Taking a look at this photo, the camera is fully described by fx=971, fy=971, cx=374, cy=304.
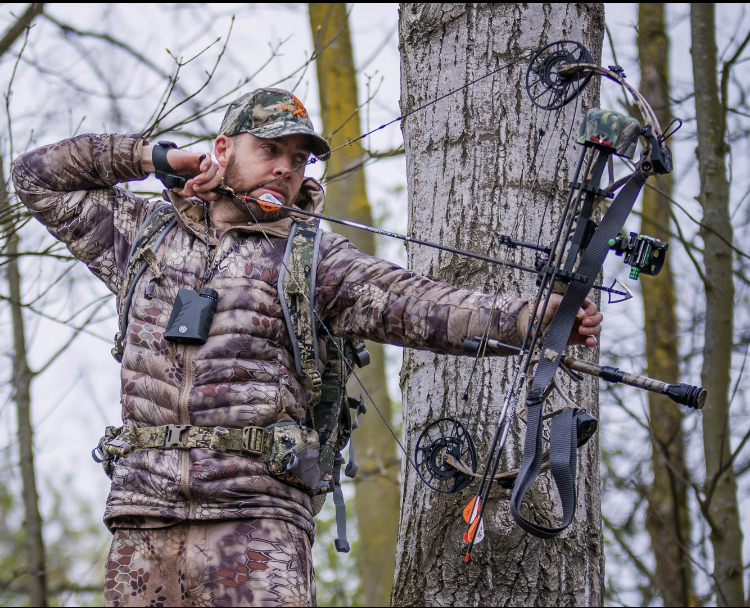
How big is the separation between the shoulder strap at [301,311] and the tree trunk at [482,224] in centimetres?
81

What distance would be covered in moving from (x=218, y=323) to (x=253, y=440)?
1.34 ft

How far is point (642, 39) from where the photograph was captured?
1009 centimetres

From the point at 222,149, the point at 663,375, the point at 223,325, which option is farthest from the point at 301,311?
the point at 663,375

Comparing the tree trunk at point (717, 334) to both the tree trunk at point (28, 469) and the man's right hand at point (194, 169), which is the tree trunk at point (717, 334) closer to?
the man's right hand at point (194, 169)

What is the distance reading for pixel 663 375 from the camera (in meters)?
9.60

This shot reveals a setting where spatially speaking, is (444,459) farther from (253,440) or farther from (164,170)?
(164,170)

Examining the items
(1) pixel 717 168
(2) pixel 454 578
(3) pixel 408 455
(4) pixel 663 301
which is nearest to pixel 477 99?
(3) pixel 408 455

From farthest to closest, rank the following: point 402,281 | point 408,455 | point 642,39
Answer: point 642,39
point 408,455
point 402,281

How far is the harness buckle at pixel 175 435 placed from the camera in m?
3.04

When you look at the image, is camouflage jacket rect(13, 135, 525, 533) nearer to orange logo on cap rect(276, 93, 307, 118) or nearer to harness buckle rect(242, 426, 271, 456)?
harness buckle rect(242, 426, 271, 456)

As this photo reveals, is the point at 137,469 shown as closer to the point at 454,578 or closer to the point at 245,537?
the point at 245,537


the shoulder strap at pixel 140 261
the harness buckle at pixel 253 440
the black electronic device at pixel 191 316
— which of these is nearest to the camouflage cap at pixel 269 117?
the shoulder strap at pixel 140 261

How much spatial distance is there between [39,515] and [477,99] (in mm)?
5412

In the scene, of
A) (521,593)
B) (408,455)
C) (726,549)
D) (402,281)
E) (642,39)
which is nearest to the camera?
(402,281)
